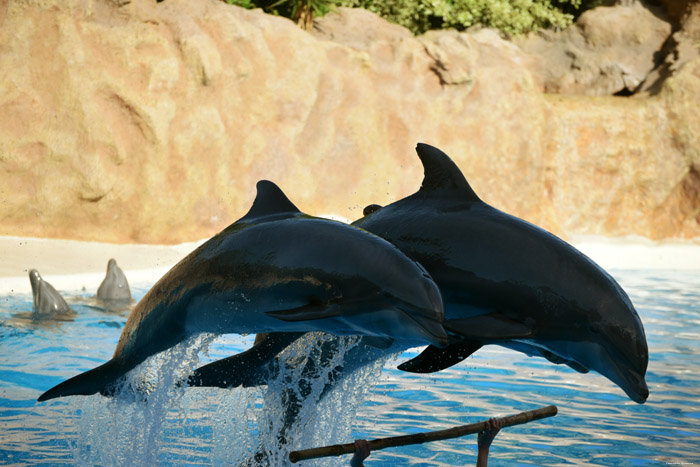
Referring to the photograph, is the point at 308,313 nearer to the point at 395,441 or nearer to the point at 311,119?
the point at 395,441

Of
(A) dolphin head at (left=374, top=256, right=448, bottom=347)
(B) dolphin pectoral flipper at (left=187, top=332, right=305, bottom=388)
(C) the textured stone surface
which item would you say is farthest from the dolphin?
(C) the textured stone surface

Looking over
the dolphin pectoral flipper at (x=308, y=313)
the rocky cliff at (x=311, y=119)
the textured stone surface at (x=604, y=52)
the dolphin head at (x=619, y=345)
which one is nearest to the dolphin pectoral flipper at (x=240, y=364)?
the dolphin pectoral flipper at (x=308, y=313)

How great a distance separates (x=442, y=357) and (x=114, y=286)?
8876 millimetres

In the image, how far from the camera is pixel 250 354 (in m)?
4.62

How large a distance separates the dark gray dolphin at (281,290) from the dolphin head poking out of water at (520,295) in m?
0.31

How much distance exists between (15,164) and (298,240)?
42.4 ft

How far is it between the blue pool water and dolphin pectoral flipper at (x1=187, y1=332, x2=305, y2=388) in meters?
0.19

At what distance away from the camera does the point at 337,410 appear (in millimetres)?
5457

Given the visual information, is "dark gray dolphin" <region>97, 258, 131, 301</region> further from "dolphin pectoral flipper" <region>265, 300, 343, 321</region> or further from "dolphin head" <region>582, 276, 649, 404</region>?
"dolphin head" <region>582, 276, 649, 404</region>

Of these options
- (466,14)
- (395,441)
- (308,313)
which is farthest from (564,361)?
(466,14)

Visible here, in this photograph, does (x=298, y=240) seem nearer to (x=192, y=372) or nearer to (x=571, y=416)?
(x=192, y=372)

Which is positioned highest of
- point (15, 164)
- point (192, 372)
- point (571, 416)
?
point (15, 164)

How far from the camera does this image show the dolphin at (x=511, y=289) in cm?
371

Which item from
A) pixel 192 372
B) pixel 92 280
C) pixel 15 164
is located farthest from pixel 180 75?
pixel 192 372
